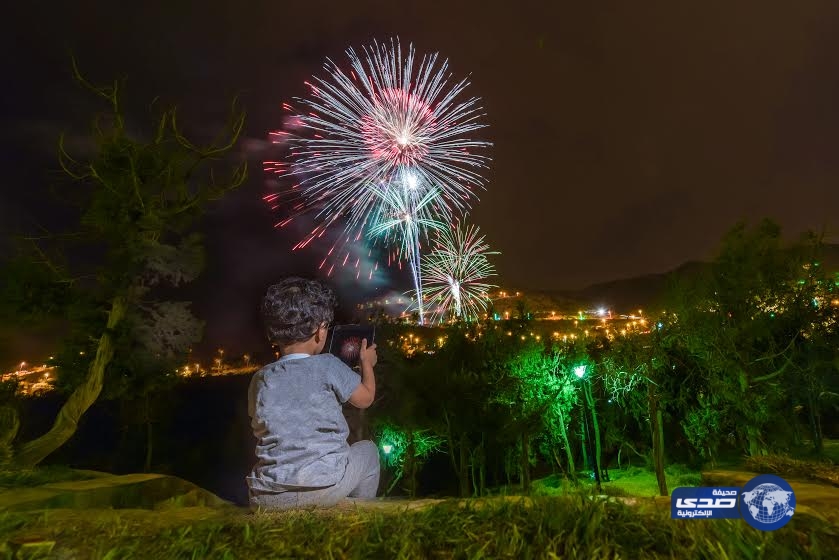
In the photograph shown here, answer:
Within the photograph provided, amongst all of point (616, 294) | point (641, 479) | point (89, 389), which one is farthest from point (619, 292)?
point (89, 389)

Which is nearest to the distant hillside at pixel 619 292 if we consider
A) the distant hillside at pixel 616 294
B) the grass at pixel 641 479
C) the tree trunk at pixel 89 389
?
the distant hillside at pixel 616 294

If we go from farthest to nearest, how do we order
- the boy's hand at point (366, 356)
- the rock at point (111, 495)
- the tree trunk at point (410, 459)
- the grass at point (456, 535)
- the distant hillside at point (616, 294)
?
the distant hillside at point (616, 294)
the tree trunk at point (410, 459)
the rock at point (111, 495)
the boy's hand at point (366, 356)
the grass at point (456, 535)

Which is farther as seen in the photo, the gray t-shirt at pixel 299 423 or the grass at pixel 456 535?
the gray t-shirt at pixel 299 423

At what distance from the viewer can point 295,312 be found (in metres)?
3.65

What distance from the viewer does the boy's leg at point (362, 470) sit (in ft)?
11.8

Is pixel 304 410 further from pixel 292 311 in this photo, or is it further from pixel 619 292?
pixel 619 292

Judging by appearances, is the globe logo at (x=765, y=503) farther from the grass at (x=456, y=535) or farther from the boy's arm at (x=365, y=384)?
the boy's arm at (x=365, y=384)

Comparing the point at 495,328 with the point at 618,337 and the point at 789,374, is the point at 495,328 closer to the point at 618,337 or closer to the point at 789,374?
the point at 618,337

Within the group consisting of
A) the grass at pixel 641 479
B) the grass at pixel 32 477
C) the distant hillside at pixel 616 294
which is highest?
the distant hillside at pixel 616 294

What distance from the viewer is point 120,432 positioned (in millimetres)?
29078

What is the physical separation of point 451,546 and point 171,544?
1.40 metres

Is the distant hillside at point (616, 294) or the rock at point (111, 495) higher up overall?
the distant hillside at point (616, 294)

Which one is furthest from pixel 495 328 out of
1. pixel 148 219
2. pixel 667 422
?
pixel 148 219

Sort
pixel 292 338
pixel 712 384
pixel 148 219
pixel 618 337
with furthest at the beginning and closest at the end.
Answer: pixel 618 337, pixel 712 384, pixel 148 219, pixel 292 338
